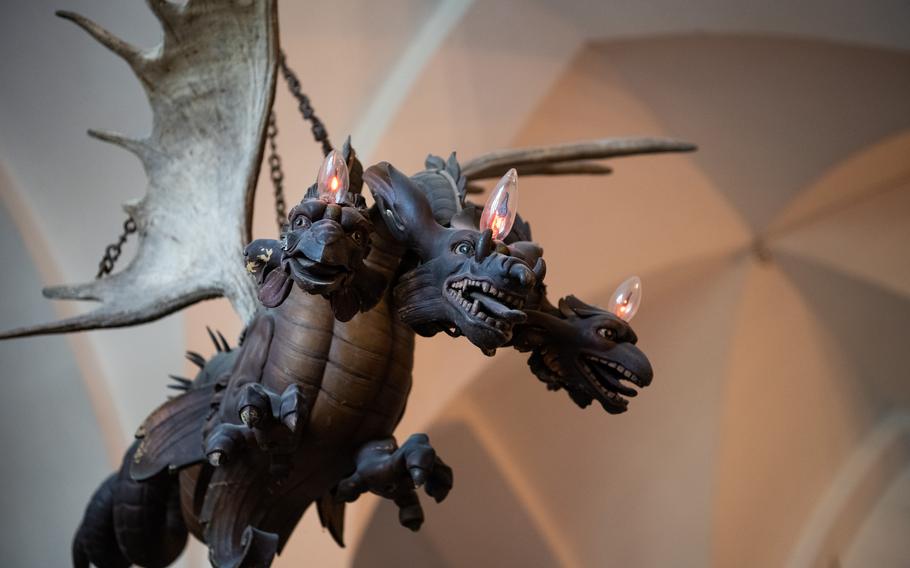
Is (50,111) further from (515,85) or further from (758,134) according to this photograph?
(758,134)

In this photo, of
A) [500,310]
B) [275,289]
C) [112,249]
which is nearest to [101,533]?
[112,249]

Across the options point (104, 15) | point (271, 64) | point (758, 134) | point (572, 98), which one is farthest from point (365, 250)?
point (758, 134)

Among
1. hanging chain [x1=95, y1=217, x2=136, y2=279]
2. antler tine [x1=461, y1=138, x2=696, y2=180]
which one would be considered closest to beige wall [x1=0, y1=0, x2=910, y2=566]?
hanging chain [x1=95, y1=217, x2=136, y2=279]

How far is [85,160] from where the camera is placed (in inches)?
149

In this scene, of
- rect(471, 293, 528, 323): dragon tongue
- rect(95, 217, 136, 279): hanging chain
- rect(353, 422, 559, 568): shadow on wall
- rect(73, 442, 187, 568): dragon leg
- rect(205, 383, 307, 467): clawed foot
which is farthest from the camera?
rect(353, 422, 559, 568): shadow on wall

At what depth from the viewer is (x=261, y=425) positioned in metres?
1.56

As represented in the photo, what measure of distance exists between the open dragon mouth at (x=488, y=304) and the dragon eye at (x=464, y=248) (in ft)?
0.22

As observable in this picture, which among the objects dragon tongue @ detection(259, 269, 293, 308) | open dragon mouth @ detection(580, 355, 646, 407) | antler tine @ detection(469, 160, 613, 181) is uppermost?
antler tine @ detection(469, 160, 613, 181)

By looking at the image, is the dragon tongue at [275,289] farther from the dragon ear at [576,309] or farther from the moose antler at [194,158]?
the moose antler at [194,158]

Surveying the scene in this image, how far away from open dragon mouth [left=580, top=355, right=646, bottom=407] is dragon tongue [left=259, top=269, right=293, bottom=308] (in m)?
0.48

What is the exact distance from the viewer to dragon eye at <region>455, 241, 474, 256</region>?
4.73 ft

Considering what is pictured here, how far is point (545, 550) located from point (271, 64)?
3.90 meters

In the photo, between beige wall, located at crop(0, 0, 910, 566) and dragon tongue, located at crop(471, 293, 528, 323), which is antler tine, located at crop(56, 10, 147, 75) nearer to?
dragon tongue, located at crop(471, 293, 528, 323)

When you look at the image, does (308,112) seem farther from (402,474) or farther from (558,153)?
(402,474)
